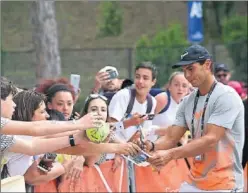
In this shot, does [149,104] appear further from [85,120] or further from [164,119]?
[85,120]

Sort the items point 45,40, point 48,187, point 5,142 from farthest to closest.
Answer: point 45,40 < point 48,187 < point 5,142

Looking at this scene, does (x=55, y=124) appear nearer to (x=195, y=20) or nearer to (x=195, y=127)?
(x=195, y=127)

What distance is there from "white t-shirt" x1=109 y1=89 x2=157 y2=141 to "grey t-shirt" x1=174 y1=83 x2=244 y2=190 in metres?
2.00

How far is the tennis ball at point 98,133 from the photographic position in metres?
6.15

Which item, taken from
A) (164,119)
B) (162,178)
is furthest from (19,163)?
(164,119)

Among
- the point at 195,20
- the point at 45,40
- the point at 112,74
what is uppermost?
the point at 195,20

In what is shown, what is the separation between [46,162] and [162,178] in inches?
85.9

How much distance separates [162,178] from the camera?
9.06 metres

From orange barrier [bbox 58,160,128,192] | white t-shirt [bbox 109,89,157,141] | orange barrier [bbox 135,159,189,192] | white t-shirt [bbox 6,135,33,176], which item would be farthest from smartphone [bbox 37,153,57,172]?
orange barrier [bbox 135,159,189,192]

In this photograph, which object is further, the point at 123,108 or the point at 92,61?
the point at 92,61

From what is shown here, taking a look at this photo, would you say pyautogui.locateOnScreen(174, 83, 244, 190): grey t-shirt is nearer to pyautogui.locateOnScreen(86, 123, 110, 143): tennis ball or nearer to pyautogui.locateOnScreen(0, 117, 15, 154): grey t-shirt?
pyautogui.locateOnScreen(86, 123, 110, 143): tennis ball

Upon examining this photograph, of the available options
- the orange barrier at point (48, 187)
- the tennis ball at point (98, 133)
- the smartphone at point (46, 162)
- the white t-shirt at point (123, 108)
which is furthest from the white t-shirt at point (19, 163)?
the white t-shirt at point (123, 108)

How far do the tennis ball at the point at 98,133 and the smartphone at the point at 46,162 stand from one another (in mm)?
981

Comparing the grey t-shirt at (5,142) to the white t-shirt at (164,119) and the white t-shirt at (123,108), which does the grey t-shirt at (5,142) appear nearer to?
the white t-shirt at (123,108)
